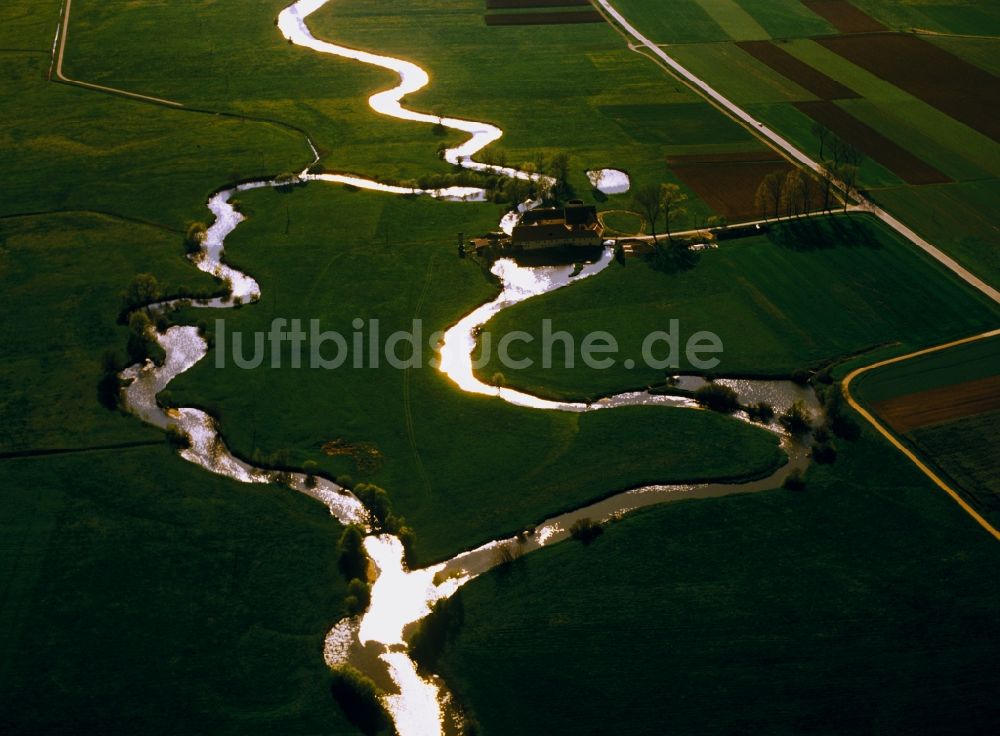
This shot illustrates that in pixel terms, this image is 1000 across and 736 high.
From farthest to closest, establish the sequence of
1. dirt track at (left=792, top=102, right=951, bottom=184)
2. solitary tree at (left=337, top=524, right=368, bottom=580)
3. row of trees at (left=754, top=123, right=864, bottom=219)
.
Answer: dirt track at (left=792, top=102, right=951, bottom=184) → row of trees at (left=754, top=123, right=864, bottom=219) → solitary tree at (left=337, top=524, right=368, bottom=580)

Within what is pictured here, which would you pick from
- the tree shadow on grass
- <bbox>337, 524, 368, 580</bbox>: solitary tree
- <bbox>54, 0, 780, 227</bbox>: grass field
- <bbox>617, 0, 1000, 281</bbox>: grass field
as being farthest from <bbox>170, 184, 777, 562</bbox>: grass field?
<bbox>617, 0, 1000, 281</bbox>: grass field

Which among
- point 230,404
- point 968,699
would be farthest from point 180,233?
point 968,699

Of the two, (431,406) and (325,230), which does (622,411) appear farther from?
(325,230)

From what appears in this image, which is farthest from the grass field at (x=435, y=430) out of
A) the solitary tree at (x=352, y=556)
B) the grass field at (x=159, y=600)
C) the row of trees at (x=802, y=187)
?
the row of trees at (x=802, y=187)

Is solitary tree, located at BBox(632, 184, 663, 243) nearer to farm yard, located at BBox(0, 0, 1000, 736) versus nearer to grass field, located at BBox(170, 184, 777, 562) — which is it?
→ farm yard, located at BBox(0, 0, 1000, 736)

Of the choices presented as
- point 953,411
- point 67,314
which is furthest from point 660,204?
point 67,314

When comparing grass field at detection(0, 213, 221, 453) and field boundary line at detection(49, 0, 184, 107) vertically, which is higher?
field boundary line at detection(49, 0, 184, 107)
